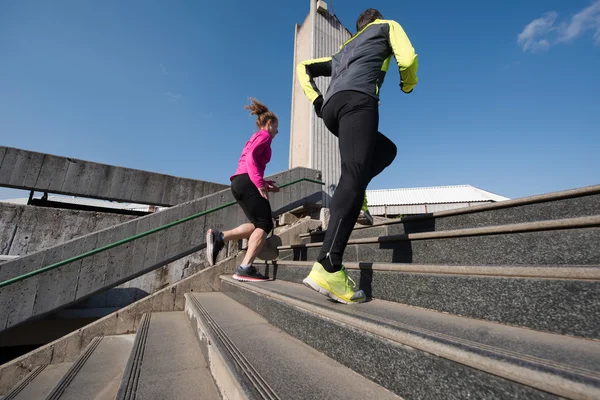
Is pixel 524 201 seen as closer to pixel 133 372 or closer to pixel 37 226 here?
pixel 133 372

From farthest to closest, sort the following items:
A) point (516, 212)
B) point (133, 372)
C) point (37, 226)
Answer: point (37, 226) → point (516, 212) → point (133, 372)

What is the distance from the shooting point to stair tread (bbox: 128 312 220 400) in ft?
3.75

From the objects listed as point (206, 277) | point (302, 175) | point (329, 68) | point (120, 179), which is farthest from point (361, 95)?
point (120, 179)

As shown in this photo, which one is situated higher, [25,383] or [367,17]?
[367,17]

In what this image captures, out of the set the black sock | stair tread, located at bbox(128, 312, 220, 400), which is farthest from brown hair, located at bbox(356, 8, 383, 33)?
stair tread, located at bbox(128, 312, 220, 400)

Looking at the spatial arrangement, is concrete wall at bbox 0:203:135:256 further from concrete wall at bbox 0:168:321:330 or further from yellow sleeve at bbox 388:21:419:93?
yellow sleeve at bbox 388:21:419:93

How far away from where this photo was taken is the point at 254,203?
114 inches

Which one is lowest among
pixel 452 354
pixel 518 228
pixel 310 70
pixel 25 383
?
pixel 25 383

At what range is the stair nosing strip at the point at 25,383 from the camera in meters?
1.98

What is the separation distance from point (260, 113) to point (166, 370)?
2.69 meters

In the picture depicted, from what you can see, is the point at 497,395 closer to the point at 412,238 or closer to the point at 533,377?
the point at 533,377

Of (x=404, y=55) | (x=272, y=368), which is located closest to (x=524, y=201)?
(x=404, y=55)

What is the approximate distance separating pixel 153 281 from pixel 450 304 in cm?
457

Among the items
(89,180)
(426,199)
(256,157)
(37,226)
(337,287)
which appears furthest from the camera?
(426,199)
